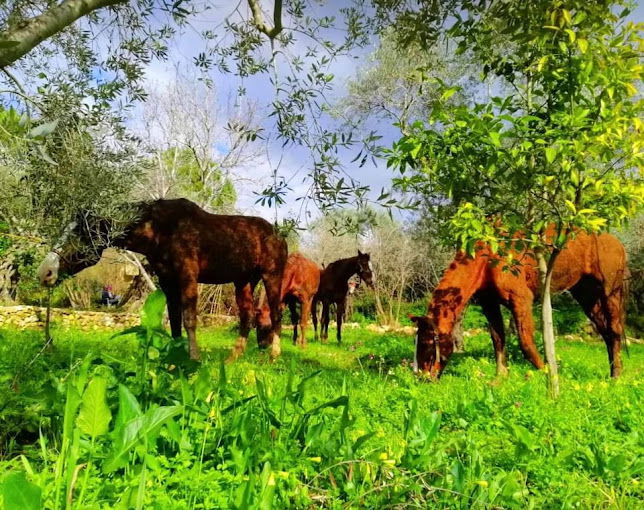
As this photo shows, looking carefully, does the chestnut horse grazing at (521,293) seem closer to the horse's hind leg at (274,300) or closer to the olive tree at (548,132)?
the olive tree at (548,132)

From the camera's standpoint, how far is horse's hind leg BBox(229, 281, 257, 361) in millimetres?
9227

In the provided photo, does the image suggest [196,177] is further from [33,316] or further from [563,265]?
[563,265]

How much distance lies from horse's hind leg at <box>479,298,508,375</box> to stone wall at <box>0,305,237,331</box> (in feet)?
39.1

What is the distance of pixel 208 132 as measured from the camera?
20938 mm

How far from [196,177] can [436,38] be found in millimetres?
19738

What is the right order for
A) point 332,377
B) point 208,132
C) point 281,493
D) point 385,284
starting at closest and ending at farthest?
point 281,493 → point 332,377 → point 208,132 → point 385,284

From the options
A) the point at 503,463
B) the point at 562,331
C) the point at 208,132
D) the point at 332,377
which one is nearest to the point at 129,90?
the point at 332,377

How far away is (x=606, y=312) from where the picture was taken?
927cm

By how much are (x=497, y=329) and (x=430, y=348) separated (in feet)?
7.12

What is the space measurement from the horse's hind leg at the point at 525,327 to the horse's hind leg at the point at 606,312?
2322mm

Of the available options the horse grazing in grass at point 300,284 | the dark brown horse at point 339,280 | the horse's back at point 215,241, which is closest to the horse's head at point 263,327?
the horse's back at point 215,241

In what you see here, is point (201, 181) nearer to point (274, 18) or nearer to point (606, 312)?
point (606, 312)

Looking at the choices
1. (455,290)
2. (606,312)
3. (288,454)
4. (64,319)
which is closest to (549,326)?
(455,290)

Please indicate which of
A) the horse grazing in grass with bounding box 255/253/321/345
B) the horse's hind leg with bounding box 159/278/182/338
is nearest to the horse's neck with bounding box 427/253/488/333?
the horse's hind leg with bounding box 159/278/182/338
